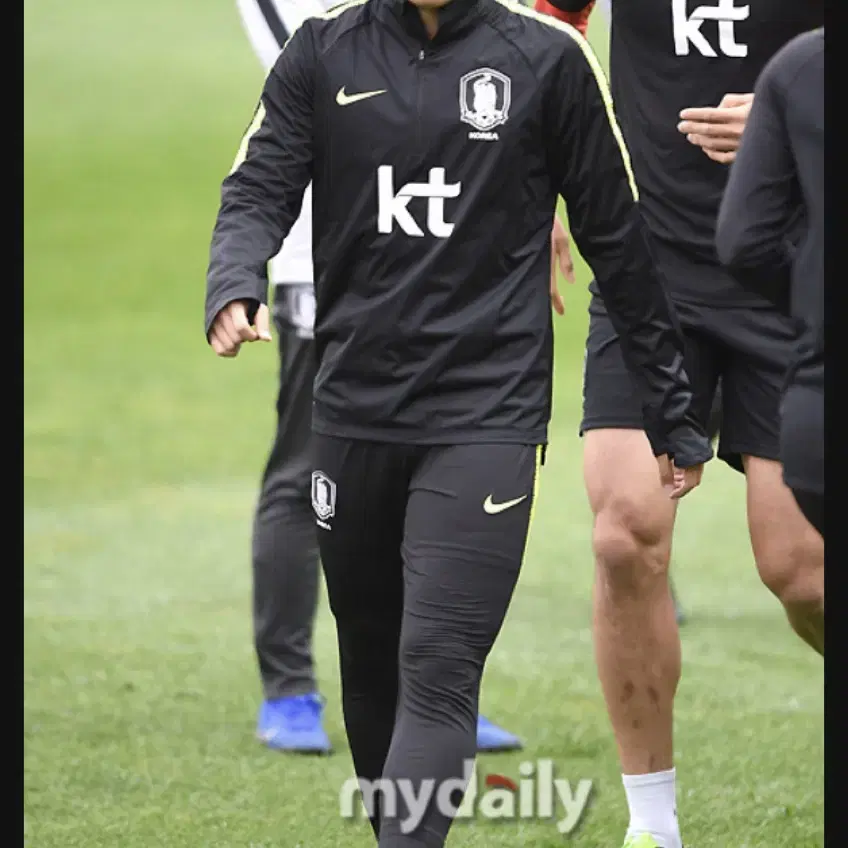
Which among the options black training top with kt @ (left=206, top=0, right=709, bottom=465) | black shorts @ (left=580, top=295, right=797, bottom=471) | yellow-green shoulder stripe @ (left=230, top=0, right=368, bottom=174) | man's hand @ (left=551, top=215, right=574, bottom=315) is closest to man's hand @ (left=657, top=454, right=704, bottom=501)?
black training top with kt @ (left=206, top=0, right=709, bottom=465)

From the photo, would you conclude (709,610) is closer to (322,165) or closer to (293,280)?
(293,280)

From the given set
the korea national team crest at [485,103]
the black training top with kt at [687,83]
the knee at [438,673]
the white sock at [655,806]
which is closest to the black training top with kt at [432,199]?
the korea national team crest at [485,103]

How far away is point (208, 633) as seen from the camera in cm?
769

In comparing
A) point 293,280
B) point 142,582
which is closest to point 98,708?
point 293,280

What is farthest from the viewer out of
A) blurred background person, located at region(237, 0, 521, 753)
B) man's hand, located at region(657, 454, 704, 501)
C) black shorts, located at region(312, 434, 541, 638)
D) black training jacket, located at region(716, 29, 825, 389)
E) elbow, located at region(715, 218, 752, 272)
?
blurred background person, located at region(237, 0, 521, 753)

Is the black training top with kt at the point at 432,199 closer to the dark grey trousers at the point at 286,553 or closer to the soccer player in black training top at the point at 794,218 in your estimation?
the soccer player in black training top at the point at 794,218

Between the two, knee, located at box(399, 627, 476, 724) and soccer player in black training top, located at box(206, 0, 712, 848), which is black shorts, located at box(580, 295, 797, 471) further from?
knee, located at box(399, 627, 476, 724)

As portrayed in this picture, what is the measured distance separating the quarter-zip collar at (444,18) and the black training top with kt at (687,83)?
88 centimetres

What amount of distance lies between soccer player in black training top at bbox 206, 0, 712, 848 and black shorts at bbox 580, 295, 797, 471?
62 centimetres

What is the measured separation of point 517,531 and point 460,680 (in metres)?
0.33

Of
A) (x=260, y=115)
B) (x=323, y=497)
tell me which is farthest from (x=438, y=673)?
(x=260, y=115)

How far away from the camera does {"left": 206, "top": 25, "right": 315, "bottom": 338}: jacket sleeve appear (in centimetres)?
410

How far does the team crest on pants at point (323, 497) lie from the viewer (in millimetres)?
4172

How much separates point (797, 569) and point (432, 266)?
4.30ft
